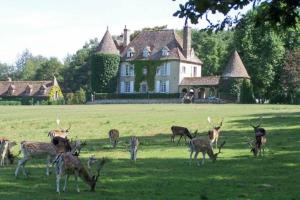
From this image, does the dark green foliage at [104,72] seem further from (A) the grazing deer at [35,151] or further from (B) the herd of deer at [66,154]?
(A) the grazing deer at [35,151]

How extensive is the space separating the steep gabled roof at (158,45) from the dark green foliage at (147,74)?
0.77 metres

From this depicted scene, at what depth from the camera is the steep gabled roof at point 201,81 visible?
91.4m

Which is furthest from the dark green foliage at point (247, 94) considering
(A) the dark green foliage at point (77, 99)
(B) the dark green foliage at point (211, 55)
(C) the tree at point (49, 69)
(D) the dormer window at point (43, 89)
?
(C) the tree at point (49, 69)

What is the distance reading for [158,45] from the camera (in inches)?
3866

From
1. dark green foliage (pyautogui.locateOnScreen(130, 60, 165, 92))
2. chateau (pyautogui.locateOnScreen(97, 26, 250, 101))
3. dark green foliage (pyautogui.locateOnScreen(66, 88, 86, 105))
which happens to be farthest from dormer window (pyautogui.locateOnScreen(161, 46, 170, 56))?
dark green foliage (pyautogui.locateOnScreen(66, 88, 86, 105))

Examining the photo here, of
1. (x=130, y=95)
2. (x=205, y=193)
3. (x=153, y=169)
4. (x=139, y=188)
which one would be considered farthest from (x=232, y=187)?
(x=130, y=95)

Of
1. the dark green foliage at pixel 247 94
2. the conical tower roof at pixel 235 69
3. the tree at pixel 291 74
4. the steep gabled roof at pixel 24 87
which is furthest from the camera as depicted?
the steep gabled roof at pixel 24 87

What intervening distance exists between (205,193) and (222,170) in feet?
13.1

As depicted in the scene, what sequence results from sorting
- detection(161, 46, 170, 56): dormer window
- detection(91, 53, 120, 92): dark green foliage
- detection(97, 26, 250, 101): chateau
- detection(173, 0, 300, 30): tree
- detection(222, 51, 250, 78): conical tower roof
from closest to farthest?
detection(173, 0, 300, 30): tree < detection(222, 51, 250, 78): conical tower roof < detection(97, 26, 250, 101): chateau < detection(161, 46, 170, 56): dormer window < detection(91, 53, 120, 92): dark green foliage

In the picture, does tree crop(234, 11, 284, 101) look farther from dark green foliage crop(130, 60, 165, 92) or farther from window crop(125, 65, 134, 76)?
window crop(125, 65, 134, 76)

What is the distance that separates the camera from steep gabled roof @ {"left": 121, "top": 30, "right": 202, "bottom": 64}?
96562 mm

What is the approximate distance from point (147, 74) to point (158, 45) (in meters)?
5.50

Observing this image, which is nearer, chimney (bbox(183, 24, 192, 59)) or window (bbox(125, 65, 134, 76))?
chimney (bbox(183, 24, 192, 59))

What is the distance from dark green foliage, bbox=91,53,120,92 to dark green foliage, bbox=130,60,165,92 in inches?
146
